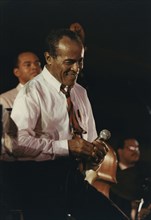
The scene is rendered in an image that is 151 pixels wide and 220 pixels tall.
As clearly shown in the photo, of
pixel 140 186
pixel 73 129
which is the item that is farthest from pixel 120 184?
pixel 73 129

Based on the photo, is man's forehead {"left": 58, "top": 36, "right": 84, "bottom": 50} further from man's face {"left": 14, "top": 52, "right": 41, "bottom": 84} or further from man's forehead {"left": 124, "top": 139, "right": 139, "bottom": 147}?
man's forehead {"left": 124, "top": 139, "right": 139, "bottom": 147}

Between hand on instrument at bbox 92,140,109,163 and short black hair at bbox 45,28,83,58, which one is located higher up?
short black hair at bbox 45,28,83,58

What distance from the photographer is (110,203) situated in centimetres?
361

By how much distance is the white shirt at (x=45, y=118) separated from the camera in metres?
3.52

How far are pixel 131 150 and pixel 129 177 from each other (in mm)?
140

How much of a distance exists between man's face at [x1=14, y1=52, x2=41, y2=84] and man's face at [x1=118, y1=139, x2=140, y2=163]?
1.95ft

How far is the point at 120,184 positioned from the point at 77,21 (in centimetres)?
86

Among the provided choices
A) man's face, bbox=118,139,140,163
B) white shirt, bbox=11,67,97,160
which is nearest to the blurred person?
white shirt, bbox=11,67,97,160

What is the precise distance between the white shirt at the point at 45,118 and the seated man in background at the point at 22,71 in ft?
0.08

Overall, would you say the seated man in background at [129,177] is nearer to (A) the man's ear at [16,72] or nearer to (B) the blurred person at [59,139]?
(B) the blurred person at [59,139]

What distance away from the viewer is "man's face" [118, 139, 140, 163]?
12.3 ft

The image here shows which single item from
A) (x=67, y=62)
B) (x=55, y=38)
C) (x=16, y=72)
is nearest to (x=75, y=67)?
(x=67, y=62)

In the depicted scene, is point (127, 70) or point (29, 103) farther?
point (127, 70)

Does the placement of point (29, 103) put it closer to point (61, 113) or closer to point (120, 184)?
point (61, 113)
